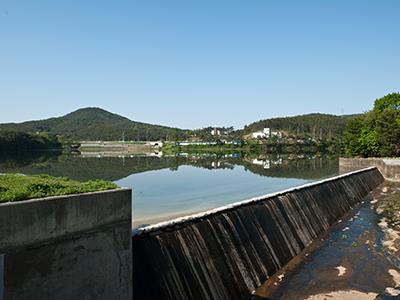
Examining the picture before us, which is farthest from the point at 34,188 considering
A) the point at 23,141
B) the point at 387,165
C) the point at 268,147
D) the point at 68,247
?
the point at 268,147

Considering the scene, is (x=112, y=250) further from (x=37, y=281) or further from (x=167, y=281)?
(x=167, y=281)

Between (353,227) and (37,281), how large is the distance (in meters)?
22.6

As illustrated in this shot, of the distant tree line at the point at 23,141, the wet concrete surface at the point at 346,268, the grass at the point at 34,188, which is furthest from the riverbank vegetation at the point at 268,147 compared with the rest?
the grass at the point at 34,188

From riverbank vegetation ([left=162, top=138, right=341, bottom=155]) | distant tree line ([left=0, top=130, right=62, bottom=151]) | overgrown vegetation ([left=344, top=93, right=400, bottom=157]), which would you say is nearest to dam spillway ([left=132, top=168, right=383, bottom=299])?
overgrown vegetation ([left=344, top=93, right=400, bottom=157])

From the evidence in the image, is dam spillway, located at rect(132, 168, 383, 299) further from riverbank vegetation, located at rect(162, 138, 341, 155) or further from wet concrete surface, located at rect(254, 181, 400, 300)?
riverbank vegetation, located at rect(162, 138, 341, 155)

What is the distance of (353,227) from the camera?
82.3 ft

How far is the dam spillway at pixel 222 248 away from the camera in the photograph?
10.2m

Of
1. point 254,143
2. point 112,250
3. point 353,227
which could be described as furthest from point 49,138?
point 112,250

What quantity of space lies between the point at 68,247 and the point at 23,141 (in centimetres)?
14568

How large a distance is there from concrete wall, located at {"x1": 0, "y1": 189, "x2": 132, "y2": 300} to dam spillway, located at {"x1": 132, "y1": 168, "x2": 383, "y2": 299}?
176 centimetres

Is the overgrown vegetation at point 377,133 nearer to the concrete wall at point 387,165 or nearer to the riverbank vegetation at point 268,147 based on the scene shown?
the concrete wall at point 387,165

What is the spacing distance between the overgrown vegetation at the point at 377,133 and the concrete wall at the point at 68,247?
231ft

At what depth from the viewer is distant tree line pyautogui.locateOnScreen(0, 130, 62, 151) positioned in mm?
129125

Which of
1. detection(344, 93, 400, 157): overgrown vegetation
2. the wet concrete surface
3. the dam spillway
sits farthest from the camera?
detection(344, 93, 400, 157): overgrown vegetation
